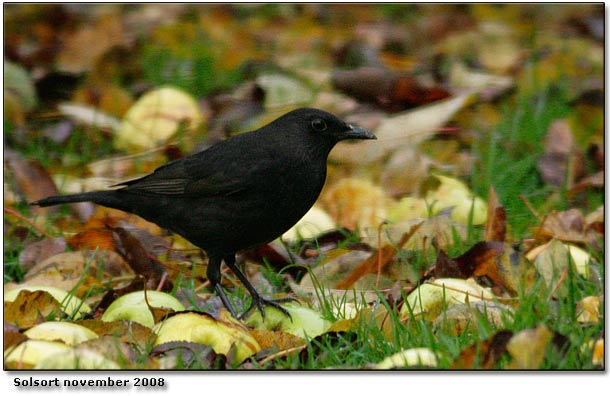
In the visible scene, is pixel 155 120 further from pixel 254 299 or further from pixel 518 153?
pixel 254 299

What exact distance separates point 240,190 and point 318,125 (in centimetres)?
52

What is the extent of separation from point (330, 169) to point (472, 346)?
10.5ft

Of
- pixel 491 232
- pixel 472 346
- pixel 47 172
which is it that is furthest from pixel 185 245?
pixel 472 346

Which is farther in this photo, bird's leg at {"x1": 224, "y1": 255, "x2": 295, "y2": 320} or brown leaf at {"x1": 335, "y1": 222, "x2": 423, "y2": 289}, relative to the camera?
brown leaf at {"x1": 335, "y1": 222, "x2": 423, "y2": 289}

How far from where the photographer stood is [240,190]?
4.57 metres

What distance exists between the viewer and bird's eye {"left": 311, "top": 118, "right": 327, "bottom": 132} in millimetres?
4750

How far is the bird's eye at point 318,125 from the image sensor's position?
187 inches

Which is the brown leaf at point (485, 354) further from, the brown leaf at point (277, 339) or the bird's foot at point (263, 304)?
the bird's foot at point (263, 304)

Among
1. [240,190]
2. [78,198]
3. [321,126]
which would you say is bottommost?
[78,198]

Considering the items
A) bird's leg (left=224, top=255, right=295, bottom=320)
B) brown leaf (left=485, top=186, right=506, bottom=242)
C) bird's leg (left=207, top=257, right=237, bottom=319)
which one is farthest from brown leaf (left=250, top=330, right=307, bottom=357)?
brown leaf (left=485, top=186, right=506, bottom=242)

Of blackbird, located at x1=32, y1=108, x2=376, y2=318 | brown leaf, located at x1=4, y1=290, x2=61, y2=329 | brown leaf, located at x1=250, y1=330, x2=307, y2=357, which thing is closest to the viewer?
brown leaf, located at x1=250, y1=330, x2=307, y2=357

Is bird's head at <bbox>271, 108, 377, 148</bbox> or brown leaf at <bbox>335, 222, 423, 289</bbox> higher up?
bird's head at <bbox>271, 108, 377, 148</bbox>

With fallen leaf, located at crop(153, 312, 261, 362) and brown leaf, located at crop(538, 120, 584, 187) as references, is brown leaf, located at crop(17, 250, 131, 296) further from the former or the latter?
brown leaf, located at crop(538, 120, 584, 187)

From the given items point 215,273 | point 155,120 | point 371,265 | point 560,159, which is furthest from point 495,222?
point 155,120
